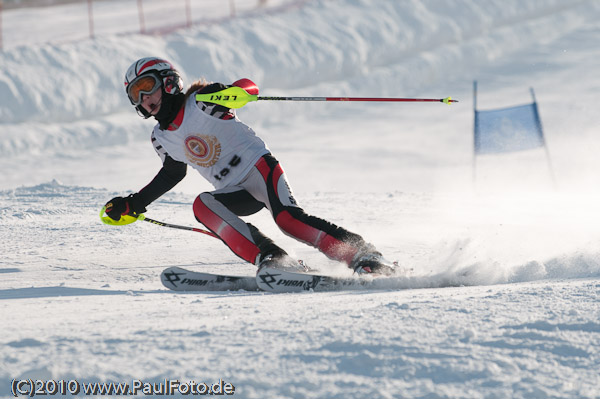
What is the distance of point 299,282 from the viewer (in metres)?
3.64

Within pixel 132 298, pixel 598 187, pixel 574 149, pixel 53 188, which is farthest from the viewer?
pixel 574 149

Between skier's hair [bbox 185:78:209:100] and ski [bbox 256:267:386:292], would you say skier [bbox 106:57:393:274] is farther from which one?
ski [bbox 256:267:386:292]

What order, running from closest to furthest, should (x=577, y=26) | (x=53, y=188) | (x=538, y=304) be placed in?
1. (x=538, y=304)
2. (x=53, y=188)
3. (x=577, y=26)

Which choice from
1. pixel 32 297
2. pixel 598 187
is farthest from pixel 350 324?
pixel 598 187

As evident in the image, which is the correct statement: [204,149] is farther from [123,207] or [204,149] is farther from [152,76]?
[123,207]

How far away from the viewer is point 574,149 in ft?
38.7

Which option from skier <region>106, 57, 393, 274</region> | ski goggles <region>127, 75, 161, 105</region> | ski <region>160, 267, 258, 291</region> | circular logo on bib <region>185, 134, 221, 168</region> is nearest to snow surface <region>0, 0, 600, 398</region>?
ski <region>160, 267, 258, 291</region>

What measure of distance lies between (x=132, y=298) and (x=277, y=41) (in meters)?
12.6

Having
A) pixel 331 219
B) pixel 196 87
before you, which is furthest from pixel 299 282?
pixel 331 219

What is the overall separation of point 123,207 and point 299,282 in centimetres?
134

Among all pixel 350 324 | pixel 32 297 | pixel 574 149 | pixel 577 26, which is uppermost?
pixel 577 26

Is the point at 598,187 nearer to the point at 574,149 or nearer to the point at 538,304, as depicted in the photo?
the point at 574,149

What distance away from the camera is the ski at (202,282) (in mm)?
3771

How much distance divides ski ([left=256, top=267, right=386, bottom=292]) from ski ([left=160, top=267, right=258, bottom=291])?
138 mm
